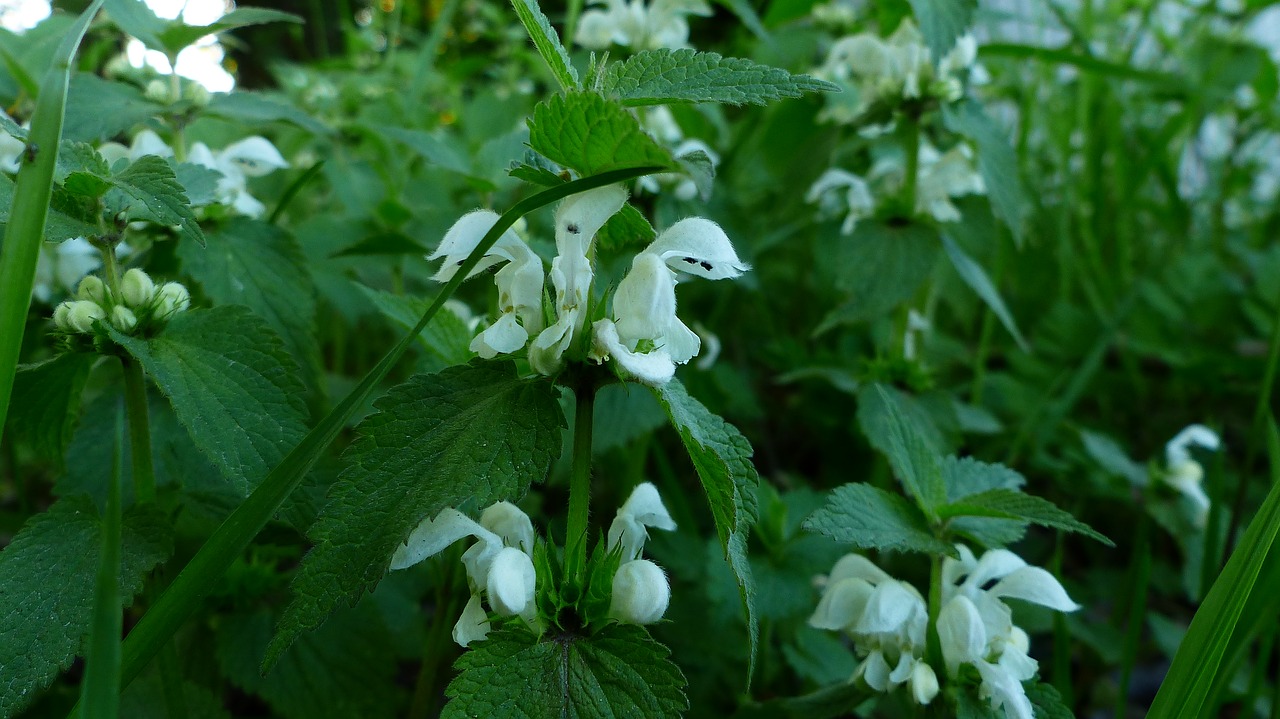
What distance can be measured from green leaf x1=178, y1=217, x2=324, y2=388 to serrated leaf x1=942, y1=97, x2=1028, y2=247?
3.41ft

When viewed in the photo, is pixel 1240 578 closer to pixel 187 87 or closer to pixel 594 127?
pixel 594 127

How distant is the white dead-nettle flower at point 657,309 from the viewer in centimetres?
62

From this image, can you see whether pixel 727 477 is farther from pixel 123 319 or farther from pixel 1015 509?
pixel 123 319

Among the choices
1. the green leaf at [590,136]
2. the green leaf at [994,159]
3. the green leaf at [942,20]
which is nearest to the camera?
the green leaf at [590,136]

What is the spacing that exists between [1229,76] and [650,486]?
2.58m

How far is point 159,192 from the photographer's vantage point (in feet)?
2.36

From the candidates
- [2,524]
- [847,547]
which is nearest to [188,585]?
[847,547]

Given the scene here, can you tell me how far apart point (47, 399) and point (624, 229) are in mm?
557

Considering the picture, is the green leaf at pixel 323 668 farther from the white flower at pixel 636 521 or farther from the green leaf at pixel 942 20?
the green leaf at pixel 942 20

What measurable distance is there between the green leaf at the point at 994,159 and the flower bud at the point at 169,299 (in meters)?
1.17

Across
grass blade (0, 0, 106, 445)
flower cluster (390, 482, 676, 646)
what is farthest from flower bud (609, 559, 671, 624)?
grass blade (0, 0, 106, 445)

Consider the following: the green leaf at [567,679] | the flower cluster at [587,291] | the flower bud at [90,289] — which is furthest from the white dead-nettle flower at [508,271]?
the flower bud at [90,289]

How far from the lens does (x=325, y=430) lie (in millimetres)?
631

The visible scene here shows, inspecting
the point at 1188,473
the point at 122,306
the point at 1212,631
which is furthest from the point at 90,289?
the point at 1188,473
